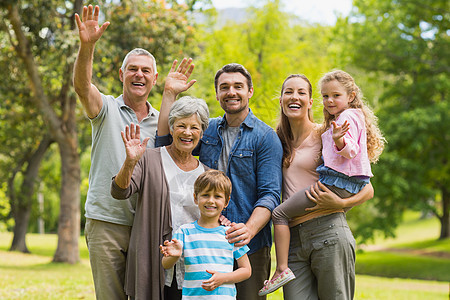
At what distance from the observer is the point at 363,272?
21.6 metres

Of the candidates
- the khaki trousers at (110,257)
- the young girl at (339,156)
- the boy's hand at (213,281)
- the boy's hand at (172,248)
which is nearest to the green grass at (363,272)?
the khaki trousers at (110,257)

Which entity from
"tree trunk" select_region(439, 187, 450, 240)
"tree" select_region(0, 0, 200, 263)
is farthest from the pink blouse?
"tree trunk" select_region(439, 187, 450, 240)

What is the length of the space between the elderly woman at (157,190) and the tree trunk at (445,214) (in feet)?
68.4

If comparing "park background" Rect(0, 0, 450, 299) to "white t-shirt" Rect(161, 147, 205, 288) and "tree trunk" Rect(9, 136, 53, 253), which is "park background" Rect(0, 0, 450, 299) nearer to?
"tree trunk" Rect(9, 136, 53, 253)

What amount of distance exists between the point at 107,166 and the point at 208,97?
817 centimetres

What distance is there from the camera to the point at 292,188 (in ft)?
12.0

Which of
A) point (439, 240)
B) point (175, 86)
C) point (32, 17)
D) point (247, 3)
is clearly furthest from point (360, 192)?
point (439, 240)

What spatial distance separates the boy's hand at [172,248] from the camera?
9.90 feet

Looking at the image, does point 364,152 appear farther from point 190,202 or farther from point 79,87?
point 79,87

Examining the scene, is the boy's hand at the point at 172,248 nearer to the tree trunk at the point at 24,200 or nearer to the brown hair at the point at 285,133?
the brown hair at the point at 285,133

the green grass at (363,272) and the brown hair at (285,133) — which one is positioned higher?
the brown hair at (285,133)

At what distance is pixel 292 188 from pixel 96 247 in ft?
5.18

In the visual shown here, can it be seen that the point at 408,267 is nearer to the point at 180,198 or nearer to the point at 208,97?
the point at 208,97

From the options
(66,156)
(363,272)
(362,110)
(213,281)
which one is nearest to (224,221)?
(213,281)
